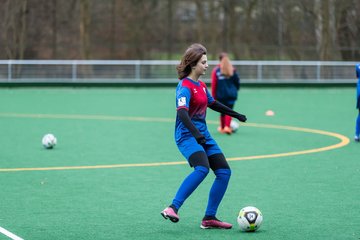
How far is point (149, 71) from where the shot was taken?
107 feet

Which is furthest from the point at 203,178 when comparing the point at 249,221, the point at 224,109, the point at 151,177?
the point at 151,177

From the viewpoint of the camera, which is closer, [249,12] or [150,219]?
[150,219]

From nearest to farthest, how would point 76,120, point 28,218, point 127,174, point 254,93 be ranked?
1. point 28,218
2. point 127,174
3. point 76,120
4. point 254,93

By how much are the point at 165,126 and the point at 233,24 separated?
67.3 ft

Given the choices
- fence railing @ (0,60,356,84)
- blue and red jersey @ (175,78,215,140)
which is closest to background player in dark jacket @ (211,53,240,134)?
blue and red jersey @ (175,78,215,140)

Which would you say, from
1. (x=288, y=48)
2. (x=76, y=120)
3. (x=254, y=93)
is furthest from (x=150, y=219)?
(x=288, y=48)

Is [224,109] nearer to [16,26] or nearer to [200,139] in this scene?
[200,139]

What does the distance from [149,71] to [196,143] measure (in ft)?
81.2

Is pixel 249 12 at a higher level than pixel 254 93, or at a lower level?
higher

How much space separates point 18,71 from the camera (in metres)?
32.0

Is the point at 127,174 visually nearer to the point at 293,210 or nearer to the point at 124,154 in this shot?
the point at 124,154

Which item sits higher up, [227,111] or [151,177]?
[227,111]

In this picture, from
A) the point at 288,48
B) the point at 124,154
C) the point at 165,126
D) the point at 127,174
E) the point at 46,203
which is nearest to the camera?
the point at 46,203

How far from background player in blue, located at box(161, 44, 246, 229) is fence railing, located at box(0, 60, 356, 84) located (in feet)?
78.4
